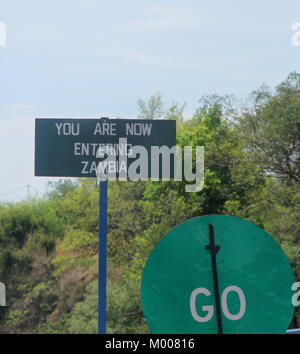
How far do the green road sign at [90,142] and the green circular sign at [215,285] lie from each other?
1.44 metres

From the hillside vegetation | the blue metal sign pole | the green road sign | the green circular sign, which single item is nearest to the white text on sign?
the green circular sign

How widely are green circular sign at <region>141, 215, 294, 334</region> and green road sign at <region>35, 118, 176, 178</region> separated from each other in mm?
1436

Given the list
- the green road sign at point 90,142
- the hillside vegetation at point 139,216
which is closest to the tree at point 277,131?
the hillside vegetation at point 139,216

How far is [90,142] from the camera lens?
296cm

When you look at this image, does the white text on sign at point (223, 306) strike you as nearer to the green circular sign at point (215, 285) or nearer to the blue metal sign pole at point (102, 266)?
the green circular sign at point (215, 285)

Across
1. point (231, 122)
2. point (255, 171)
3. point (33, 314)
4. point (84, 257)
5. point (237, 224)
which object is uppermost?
point (231, 122)

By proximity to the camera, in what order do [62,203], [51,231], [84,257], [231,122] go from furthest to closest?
[51,231] < [62,203] < [84,257] < [231,122]

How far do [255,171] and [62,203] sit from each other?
11.3 meters

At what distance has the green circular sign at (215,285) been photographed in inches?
61.6

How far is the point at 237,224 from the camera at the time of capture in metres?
1.60

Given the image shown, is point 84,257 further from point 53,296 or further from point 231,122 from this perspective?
point 231,122

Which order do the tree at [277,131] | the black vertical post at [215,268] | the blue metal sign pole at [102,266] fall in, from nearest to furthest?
the black vertical post at [215,268]
the blue metal sign pole at [102,266]
the tree at [277,131]
